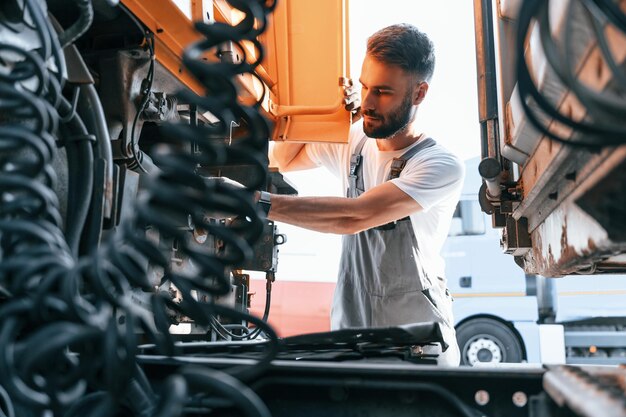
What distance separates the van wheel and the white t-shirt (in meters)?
5.06

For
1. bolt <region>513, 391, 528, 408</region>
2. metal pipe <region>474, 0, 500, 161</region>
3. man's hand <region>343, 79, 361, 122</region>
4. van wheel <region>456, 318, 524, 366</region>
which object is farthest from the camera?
van wheel <region>456, 318, 524, 366</region>

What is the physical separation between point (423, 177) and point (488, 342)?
553 centimetres

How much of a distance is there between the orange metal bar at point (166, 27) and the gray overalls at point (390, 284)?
1.10 m

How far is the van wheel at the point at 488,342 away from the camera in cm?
737

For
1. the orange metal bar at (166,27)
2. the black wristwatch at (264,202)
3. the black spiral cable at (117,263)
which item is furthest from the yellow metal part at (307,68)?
the black spiral cable at (117,263)

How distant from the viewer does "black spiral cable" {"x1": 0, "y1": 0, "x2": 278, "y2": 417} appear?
0.73 metres

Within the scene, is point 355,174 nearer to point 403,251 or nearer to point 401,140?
point 401,140

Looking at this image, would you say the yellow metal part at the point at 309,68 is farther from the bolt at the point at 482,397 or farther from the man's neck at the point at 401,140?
the bolt at the point at 482,397

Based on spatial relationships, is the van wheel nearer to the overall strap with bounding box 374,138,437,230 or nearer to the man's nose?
the overall strap with bounding box 374,138,437,230

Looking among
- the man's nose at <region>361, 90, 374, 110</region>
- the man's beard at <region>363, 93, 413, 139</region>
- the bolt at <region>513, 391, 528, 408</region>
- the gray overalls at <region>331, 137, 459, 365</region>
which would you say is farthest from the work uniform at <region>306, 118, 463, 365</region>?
the bolt at <region>513, 391, 528, 408</region>

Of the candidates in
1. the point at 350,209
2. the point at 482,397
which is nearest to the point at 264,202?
the point at 350,209

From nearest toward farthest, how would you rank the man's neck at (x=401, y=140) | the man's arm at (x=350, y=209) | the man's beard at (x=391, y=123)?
the man's arm at (x=350, y=209) → the man's beard at (x=391, y=123) → the man's neck at (x=401, y=140)

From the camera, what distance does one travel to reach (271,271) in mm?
2967

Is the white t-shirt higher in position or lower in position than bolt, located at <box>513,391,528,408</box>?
higher
